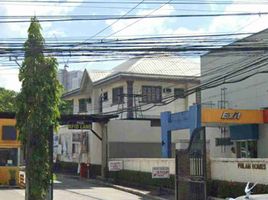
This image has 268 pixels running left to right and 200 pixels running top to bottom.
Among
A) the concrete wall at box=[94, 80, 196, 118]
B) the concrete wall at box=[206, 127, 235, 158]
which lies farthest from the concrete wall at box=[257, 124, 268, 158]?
the concrete wall at box=[94, 80, 196, 118]

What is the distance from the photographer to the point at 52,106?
14.1 m

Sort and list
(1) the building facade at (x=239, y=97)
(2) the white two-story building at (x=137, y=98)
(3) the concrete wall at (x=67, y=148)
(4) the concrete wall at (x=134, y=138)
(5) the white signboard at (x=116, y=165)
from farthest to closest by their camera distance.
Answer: (3) the concrete wall at (x=67, y=148) < (2) the white two-story building at (x=137, y=98) < (4) the concrete wall at (x=134, y=138) < (5) the white signboard at (x=116, y=165) < (1) the building facade at (x=239, y=97)

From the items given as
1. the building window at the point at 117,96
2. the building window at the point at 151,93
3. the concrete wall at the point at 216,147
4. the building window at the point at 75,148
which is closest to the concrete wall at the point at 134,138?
the concrete wall at the point at 216,147

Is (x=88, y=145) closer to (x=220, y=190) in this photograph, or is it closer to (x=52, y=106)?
(x=220, y=190)

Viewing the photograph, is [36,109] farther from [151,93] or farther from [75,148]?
[151,93]

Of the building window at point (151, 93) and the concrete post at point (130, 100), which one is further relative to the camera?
the building window at point (151, 93)

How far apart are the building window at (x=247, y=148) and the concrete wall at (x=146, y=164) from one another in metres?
5.80

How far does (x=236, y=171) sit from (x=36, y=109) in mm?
9384

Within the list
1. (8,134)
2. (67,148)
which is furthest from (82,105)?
(8,134)

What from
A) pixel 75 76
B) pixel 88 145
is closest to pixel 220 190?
pixel 88 145

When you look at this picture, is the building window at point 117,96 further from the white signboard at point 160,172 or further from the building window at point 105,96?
the white signboard at point 160,172

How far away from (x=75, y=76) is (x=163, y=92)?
212 feet

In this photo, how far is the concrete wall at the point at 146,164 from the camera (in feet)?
87.1

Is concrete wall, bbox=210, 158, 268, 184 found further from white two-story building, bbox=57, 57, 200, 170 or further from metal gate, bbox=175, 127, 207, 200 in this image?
white two-story building, bbox=57, 57, 200, 170
